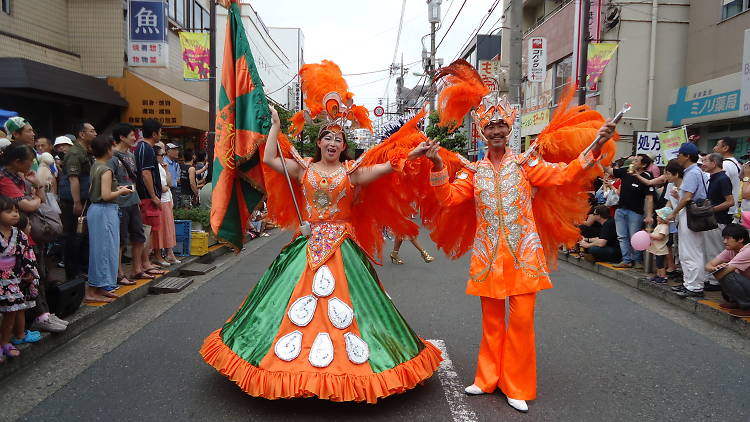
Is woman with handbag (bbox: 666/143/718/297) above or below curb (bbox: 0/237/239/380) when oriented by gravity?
above

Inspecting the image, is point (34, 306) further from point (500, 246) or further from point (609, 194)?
point (609, 194)

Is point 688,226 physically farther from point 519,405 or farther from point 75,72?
point 75,72

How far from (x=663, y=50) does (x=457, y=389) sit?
15.9m

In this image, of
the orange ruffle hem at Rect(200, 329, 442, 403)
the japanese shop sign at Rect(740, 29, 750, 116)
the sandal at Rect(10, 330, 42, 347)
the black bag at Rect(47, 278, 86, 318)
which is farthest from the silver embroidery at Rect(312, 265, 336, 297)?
the japanese shop sign at Rect(740, 29, 750, 116)

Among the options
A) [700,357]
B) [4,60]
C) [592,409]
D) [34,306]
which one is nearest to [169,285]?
[34,306]

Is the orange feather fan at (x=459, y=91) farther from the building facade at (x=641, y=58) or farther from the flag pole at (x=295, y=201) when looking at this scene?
the building facade at (x=641, y=58)

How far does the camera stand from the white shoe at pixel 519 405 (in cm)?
322

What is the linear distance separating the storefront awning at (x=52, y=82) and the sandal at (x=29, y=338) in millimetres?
7259

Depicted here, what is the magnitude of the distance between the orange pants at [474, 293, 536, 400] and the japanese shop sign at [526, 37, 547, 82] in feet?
35.7

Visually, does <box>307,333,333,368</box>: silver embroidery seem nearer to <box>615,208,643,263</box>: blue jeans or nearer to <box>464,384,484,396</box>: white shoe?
<box>464,384,484,396</box>: white shoe

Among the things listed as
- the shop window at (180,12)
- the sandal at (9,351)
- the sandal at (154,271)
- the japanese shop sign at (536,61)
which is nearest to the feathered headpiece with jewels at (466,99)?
the sandal at (9,351)

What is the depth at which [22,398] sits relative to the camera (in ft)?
11.2

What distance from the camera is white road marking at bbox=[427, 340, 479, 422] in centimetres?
315

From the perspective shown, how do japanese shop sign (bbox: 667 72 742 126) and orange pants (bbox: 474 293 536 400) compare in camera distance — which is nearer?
orange pants (bbox: 474 293 536 400)
